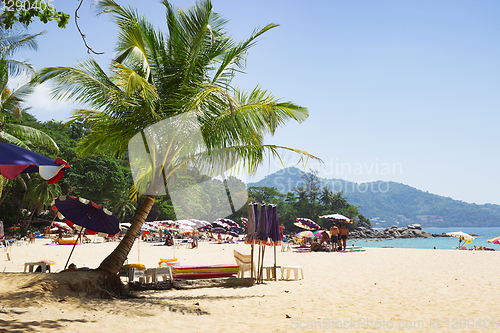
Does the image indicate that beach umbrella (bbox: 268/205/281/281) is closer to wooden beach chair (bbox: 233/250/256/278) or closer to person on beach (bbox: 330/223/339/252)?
wooden beach chair (bbox: 233/250/256/278)

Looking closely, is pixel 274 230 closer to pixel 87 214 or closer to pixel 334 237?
pixel 87 214

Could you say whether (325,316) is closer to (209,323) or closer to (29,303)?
(209,323)

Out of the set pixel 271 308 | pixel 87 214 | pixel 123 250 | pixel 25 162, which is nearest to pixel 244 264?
pixel 271 308

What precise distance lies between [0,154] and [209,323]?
12.8 ft

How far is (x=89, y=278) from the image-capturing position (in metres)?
6.79

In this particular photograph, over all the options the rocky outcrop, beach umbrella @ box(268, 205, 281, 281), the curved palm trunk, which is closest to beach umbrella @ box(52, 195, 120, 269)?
the curved palm trunk

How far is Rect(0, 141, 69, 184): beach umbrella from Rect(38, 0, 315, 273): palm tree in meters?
2.47

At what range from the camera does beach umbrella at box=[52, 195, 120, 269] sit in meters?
8.04

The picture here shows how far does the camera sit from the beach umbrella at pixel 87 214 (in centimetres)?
804

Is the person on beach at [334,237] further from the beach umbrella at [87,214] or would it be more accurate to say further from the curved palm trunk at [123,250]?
the curved palm trunk at [123,250]

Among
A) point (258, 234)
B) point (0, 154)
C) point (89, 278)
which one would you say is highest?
point (0, 154)

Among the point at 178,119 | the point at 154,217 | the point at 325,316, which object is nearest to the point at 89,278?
the point at 178,119

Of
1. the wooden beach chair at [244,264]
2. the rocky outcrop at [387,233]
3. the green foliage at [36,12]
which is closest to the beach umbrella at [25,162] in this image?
the green foliage at [36,12]

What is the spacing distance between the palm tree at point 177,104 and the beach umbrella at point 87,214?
1.11 m
